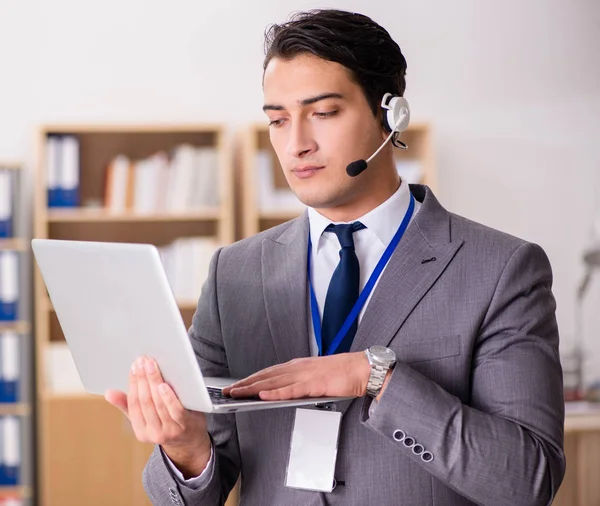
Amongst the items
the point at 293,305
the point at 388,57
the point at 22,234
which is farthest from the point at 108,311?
the point at 22,234

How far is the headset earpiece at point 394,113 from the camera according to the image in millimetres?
1526

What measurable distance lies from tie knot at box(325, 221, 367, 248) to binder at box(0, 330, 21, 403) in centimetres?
321

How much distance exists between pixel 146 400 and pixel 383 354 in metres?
0.36

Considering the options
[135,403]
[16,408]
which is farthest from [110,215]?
A: [135,403]

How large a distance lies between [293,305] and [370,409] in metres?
0.28

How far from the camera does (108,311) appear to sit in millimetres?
1204

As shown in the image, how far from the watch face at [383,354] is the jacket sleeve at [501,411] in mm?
20

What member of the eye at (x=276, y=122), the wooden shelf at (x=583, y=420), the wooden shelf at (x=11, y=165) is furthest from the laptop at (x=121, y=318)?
the wooden shelf at (x=11, y=165)

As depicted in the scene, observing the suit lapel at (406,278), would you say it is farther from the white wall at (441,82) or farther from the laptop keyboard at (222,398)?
the white wall at (441,82)

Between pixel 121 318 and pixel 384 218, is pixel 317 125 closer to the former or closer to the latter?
pixel 384 218

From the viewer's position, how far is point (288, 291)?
60.8 inches

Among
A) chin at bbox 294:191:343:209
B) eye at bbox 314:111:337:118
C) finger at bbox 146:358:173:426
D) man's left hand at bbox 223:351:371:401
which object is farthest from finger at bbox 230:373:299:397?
eye at bbox 314:111:337:118

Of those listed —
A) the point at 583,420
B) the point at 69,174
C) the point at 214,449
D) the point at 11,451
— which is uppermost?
the point at 214,449

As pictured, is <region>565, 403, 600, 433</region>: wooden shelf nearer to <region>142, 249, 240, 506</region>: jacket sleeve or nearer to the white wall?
the white wall
